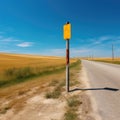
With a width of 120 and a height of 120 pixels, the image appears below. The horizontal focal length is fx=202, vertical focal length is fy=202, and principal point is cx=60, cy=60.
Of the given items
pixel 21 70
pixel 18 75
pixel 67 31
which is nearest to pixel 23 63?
pixel 21 70

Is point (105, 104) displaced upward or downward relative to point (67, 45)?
downward

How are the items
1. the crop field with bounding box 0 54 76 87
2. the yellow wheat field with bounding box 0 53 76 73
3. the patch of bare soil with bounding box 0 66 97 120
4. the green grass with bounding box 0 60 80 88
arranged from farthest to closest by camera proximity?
the yellow wheat field with bounding box 0 53 76 73 < the crop field with bounding box 0 54 76 87 < the green grass with bounding box 0 60 80 88 < the patch of bare soil with bounding box 0 66 97 120

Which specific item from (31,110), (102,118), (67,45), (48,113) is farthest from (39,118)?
(67,45)

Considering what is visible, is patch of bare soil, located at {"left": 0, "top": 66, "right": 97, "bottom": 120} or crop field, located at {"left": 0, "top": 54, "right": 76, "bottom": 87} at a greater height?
patch of bare soil, located at {"left": 0, "top": 66, "right": 97, "bottom": 120}

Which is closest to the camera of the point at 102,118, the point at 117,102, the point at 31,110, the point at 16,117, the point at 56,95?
the point at 102,118

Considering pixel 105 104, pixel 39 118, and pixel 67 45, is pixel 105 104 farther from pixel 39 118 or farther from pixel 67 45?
pixel 67 45

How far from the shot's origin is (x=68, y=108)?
5797 mm

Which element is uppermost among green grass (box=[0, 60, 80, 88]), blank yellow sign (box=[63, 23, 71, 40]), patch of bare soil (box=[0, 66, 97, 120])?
blank yellow sign (box=[63, 23, 71, 40])

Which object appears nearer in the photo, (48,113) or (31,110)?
(48,113)

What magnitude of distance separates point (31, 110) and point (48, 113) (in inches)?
27.2

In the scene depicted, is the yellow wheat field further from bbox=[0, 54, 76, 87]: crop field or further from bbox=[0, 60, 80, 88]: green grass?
bbox=[0, 60, 80, 88]: green grass

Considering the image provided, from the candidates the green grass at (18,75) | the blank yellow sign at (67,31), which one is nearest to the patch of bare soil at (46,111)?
the blank yellow sign at (67,31)

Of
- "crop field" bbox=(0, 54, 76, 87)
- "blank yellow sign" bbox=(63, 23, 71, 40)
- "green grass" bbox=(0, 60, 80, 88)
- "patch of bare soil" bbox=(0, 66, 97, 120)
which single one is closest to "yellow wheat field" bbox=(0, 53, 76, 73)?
"crop field" bbox=(0, 54, 76, 87)

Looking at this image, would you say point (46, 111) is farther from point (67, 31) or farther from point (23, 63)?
point (23, 63)
